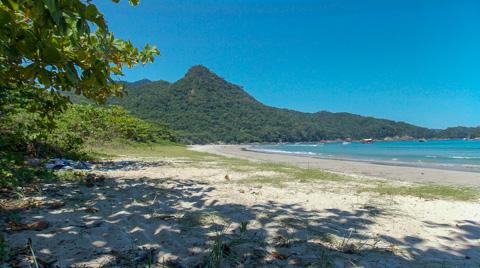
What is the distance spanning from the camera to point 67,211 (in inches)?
149

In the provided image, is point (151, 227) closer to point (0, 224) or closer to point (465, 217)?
point (0, 224)

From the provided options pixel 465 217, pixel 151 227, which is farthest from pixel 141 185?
pixel 465 217

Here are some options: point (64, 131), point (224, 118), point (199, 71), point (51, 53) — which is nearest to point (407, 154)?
point (64, 131)

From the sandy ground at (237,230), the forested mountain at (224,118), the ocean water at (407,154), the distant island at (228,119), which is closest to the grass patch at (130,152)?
the sandy ground at (237,230)

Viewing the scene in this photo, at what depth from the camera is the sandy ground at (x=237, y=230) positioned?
2.72m

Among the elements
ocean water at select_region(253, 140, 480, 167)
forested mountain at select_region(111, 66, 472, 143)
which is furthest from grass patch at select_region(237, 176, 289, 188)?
forested mountain at select_region(111, 66, 472, 143)

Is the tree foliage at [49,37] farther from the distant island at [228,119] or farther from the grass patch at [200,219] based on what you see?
the distant island at [228,119]

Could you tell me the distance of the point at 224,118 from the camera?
12594 cm

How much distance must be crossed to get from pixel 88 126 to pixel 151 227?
1543 centimetres

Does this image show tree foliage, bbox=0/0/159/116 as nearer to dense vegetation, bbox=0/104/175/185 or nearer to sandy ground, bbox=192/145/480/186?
dense vegetation, bbox=0/104/175/185

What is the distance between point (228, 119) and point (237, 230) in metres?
123

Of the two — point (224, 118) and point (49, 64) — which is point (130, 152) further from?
point (224, 118)

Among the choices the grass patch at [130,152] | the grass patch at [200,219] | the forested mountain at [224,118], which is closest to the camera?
the grass patch at [200,219]

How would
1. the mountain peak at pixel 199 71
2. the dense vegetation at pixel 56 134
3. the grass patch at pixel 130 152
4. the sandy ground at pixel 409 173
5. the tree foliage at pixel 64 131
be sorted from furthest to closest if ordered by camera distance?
the mountain peak at pixel 199 71
the grass patch at pixel 130 152
the sandy ground at pixel 409 173
the tree foliage at pixel 64 131
the dense vegetation at pixel 56 134
